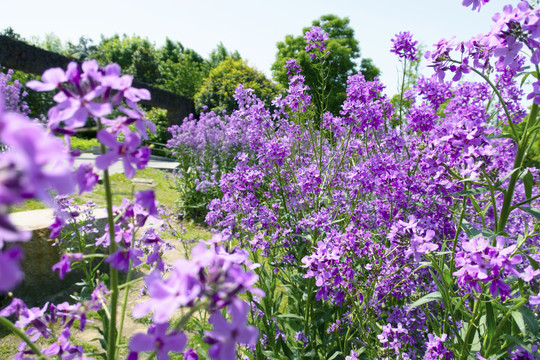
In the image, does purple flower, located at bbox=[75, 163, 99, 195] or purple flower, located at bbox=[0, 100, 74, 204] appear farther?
purple flower, located at bbox=[75, 163, 99, 195]

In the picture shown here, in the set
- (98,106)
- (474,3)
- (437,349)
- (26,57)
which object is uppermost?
(26,57)

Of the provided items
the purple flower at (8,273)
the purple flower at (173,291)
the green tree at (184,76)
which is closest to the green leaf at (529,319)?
the purple flower at (173,291)

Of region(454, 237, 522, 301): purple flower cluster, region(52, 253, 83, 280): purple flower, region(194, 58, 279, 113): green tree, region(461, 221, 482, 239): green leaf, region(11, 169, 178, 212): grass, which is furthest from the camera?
region(194, 58, 279, 113): green tree

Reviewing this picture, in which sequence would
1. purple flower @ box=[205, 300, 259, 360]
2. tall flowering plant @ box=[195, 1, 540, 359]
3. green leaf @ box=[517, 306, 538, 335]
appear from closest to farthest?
purple flower @ box=[205, 300, 259, 360]
green leaf @ box=[517, 306, 538, 335]
tall flowering plant @ box=[195, 1, 540, 359]

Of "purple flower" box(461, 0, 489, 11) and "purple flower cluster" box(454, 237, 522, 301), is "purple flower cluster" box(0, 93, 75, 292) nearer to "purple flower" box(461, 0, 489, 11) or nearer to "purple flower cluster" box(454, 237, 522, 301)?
"purple flower cluster" box(454, 237, 522, 301)

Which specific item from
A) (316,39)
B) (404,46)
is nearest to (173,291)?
(404,46)

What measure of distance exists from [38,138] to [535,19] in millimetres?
1646

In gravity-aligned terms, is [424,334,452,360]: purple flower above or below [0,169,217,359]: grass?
above

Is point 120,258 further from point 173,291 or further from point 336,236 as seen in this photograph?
point 336,236

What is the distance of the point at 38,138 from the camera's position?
40cm

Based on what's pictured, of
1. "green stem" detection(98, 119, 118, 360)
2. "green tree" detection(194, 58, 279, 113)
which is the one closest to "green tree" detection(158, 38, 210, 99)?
"green tree" detection(194, 58, 279, 113)

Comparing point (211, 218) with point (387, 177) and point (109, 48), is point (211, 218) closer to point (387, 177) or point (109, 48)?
point (387, 177)

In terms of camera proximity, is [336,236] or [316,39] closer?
[336,236]

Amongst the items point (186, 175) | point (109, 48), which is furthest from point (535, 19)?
point (109, 48)
